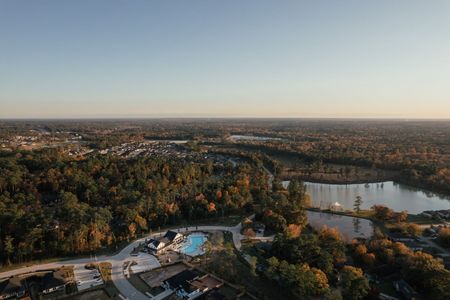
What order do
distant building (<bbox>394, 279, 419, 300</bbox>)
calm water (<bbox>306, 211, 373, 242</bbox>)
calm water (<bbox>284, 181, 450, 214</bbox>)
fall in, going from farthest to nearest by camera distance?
calm water (<bbox>284, 181, 450, 214</bbox>)
calm water (<bbox>306, 211, 373, 242</bbox>)
distant building (<bbox>394, 279, 419, 300</bbox>)

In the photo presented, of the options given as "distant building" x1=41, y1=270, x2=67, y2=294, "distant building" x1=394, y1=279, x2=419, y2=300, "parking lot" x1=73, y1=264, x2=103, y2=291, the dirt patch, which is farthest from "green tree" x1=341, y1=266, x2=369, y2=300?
"distant building" x1=41, y1=270, x2=67, y2=294

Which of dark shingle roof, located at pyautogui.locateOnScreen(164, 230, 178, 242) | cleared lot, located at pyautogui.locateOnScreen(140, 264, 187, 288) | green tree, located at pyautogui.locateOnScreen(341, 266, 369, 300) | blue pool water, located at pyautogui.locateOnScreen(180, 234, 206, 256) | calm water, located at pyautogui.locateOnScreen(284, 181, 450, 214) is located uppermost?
green tree, located at pyautogui.locateOnScreen(341, 266, 369, 300)

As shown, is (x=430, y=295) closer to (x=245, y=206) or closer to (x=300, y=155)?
(x=245, y=206)

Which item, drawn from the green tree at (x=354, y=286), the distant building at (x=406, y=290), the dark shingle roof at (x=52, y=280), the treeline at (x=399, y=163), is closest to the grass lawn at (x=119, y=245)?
the dark shingle roof at (x=52, y=280)

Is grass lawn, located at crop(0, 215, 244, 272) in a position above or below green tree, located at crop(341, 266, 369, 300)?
below

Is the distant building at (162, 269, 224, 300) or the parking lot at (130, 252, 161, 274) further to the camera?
the parking lot at (130, 252, 161, 274)

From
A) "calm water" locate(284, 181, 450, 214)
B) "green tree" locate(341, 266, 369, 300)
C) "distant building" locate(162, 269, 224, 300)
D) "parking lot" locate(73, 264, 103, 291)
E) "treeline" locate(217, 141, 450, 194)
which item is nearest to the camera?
"green tree" locate(341, 266, 369, 300)

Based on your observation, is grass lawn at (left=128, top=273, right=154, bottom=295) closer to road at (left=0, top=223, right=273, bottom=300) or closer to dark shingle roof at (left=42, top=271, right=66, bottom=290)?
road at (left=0, top=223, right=273, bottom=300)
